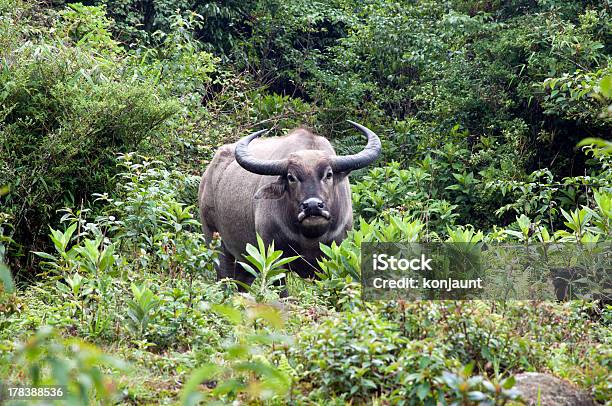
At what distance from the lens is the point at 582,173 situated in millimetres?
10953

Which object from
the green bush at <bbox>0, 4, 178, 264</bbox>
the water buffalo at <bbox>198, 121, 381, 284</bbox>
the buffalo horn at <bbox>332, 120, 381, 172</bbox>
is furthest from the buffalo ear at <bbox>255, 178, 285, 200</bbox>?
the green bush at <bbox>0, 4, 178, 264</bbox>

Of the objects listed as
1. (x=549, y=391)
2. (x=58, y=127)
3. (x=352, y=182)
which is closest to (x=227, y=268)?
(x=58, y=127)

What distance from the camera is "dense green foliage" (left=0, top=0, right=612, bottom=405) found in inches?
175

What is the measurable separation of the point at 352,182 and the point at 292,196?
11.4 ft

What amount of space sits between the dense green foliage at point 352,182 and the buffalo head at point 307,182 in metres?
0.66

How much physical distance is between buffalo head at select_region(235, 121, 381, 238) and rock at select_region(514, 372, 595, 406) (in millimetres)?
3765

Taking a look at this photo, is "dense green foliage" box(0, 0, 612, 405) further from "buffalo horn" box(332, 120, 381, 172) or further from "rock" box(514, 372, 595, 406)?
"buffalo horn" box(332, 120, 381, 172)

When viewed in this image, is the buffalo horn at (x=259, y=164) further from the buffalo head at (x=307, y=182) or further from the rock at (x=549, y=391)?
the rock at (x=549, y=391)

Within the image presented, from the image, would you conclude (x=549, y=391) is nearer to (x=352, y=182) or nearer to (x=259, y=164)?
(x=259, y=164)

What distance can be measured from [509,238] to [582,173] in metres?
3.66

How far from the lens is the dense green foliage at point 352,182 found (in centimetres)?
445

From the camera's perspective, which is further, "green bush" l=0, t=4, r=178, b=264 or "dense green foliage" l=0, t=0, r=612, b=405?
"green bush" l=0, t=4, r=178, b=264

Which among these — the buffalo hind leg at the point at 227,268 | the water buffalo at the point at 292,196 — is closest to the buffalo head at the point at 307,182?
the water buffalo at the point at 292,196

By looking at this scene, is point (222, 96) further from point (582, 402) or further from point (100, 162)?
point (582, 402)
